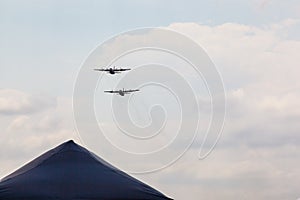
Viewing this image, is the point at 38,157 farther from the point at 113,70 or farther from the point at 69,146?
the point at 113,70

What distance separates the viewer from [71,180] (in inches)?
468

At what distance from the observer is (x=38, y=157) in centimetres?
1273

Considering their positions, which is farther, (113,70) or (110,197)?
(113,70)

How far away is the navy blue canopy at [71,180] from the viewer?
38.2 feet

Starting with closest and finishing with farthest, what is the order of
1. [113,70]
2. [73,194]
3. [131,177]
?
[73,194] < [131,177] < [113,70]

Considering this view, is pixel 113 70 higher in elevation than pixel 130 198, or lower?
higher

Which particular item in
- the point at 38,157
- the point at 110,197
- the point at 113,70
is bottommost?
the point at 110,197

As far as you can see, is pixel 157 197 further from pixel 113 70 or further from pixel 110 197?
pixel 113 70

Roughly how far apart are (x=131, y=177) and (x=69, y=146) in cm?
109

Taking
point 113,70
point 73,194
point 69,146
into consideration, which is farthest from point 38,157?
point 113,70

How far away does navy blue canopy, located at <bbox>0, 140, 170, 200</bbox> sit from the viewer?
38.2 ft

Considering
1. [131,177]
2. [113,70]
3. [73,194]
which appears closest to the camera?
[73,194]

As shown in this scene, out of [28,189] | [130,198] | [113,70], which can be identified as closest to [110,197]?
[130,198]

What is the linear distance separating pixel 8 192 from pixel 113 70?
7.00 m
